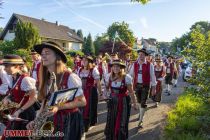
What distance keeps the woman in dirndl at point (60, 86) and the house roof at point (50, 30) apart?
4604cm

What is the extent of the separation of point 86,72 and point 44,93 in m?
4.48

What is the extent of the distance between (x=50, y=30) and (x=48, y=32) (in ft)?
6.29

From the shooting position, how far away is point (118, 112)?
6.84 m

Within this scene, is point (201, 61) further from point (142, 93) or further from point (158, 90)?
point (158, 90)

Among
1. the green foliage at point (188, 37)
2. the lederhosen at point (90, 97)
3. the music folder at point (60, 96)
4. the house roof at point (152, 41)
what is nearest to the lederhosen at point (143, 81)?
the green foliage at point (188, 37)

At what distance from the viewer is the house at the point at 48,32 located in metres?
50.6

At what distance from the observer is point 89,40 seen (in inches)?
2795

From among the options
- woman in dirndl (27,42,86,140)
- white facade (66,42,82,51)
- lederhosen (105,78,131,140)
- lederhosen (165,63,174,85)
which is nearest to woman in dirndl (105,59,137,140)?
lederhosen (105,78,131,140)

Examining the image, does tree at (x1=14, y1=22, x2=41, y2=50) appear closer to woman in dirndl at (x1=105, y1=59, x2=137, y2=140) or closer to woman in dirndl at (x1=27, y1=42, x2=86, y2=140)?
woman in dirndl at (x1=105, y1=59, x2=137, y2=140)

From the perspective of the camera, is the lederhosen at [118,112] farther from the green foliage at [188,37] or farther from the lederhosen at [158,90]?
the lederhosen at [158,90]

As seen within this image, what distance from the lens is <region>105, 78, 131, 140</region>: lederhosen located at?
682 centimetres

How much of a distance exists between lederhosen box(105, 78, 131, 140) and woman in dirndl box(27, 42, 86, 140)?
9.00ft

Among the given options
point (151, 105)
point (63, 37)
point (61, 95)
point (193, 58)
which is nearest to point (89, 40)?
point (63, 37)

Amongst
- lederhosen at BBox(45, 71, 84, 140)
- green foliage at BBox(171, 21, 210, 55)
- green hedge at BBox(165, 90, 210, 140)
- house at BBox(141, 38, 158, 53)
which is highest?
house at BBox(141, 38, 158, 53)
